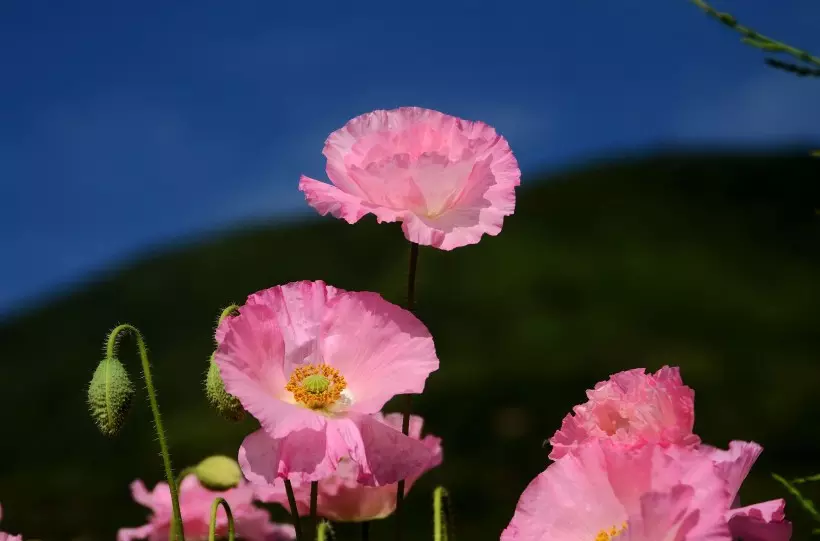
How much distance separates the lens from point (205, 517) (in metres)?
1.96

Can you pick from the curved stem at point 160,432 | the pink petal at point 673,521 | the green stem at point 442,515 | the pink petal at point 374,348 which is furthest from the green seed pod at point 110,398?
the pink petal at point 673,521

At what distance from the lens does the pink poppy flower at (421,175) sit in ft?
4.39

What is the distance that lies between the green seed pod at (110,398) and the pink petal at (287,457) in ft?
1.09

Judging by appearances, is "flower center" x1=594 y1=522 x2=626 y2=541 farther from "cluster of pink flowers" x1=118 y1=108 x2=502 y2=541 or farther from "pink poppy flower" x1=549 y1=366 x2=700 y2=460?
"cluster of pink flowers" x1=118 y1=108 x2=502 y2=541

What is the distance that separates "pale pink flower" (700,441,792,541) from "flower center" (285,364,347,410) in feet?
1.48

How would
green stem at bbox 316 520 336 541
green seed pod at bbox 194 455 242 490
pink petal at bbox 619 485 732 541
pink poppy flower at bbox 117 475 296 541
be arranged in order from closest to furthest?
pink petal at bbox 619 485 732 541
green stem at bbox 316 520 336 541
green seed pod at bbox 194 455 242 490
pink poppy flower at bbox 117 475 296 541

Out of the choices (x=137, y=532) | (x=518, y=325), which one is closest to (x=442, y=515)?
(x=137, y=532)

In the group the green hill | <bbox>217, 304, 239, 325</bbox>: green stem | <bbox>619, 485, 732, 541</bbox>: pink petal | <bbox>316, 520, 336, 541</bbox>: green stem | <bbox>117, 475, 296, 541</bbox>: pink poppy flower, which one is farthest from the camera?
the green hill

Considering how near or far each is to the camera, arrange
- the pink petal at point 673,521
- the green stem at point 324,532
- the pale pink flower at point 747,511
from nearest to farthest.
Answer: the pink petal at point 673,521, the pale pink flower at point 747,511, the green stem at point 324,532

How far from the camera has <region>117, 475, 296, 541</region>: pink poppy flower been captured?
1861 mm

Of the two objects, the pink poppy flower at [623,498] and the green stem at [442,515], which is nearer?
the pink poppy flower at [623,498]

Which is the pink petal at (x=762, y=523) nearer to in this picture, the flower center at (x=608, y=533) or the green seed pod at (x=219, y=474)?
the flower center at (x=608, y=533)

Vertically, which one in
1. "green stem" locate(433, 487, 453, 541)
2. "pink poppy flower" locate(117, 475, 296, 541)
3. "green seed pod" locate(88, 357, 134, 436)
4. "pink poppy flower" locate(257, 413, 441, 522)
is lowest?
"pink poppy flower" locate(117, 475, 296, 541)

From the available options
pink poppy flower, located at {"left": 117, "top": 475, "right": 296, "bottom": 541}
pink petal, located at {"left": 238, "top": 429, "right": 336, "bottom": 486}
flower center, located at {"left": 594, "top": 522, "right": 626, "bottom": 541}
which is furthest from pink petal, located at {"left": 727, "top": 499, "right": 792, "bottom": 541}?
pink poppy flower, located at {"left": 117, "top": 475, "right": 296, "bottom": 541}
